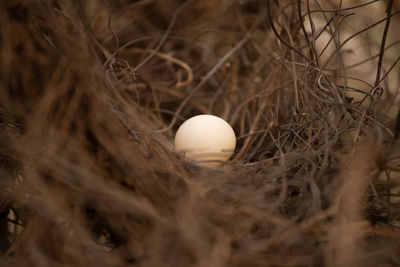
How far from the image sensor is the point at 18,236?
0.50m

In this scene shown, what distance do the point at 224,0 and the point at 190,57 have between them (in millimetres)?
190

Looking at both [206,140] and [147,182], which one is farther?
[206,140]

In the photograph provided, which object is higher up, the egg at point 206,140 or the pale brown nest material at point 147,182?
the egg at point 206,140

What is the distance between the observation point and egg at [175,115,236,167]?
25.6 inches

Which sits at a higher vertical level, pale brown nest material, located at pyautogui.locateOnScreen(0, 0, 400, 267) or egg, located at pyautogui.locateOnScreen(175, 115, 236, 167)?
egg, located at pyautogui.locateOnScreen(175, 115, 236, 167)

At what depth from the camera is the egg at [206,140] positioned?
2.13ft

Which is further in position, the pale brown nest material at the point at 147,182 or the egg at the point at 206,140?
the egg at the point at 206,140

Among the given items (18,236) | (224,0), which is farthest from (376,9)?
(18,236)

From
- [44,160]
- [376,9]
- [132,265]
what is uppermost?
[376,9]

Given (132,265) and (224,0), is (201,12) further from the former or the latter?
(132,265)

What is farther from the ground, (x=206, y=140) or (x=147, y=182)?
(x=206, y=140)

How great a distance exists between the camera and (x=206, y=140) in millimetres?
656

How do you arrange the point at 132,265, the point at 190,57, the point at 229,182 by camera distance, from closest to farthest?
the point at 132,265 < the point at 229,182 < the point at 190,57

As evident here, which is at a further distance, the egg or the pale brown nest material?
the egg
